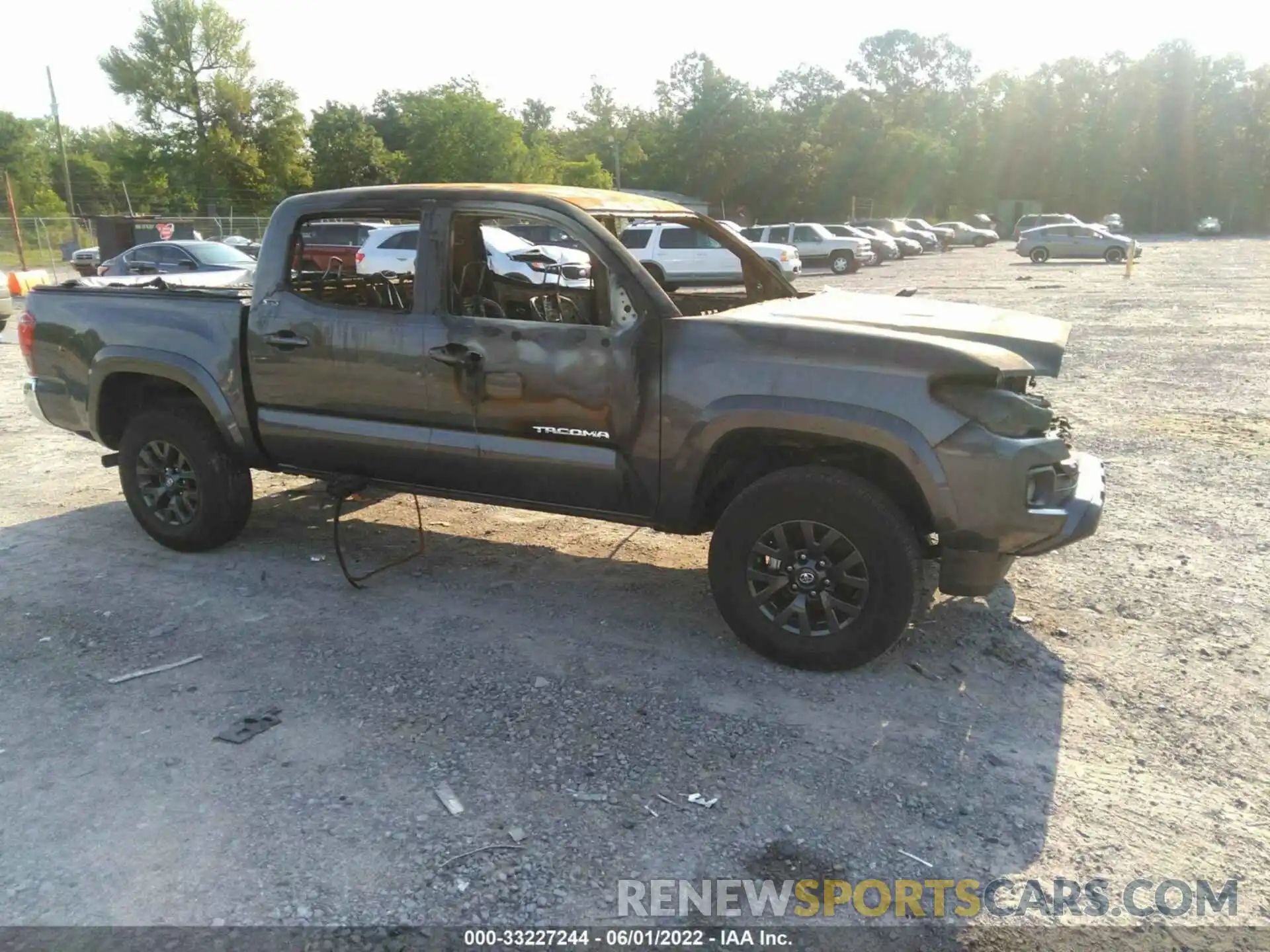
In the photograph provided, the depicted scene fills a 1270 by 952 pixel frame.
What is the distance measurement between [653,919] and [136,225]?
2731cm

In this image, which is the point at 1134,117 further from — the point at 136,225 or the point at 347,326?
the point at 347,326

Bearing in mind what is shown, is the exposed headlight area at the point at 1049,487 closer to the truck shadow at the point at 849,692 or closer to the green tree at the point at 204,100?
the truck shadow at the point at 849,692

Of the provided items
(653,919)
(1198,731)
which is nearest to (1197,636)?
(1198,731)

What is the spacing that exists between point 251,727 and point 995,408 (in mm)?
3120

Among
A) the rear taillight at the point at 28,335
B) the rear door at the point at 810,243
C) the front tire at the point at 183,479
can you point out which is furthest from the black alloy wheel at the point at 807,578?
the rear door at the point at 810,243

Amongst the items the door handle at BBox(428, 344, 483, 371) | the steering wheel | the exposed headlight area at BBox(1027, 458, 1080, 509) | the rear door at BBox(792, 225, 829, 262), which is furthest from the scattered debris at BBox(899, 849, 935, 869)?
the rear door at BBox(792, 225, 829, 262)

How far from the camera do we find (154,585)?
5098 millimetres

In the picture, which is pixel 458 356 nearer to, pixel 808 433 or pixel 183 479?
pixel 808 433

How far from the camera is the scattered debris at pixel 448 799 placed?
10.3 feet

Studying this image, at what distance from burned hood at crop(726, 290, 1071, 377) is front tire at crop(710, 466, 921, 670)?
63 cm

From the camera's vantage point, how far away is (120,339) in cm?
529

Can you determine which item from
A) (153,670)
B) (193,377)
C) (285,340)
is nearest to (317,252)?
(285,340)

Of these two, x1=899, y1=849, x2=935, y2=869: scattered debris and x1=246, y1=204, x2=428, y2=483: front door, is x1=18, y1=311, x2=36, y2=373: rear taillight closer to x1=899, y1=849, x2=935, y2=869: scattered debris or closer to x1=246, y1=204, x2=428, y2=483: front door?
x1=246, y1=204, x2=428, y2=483: front door

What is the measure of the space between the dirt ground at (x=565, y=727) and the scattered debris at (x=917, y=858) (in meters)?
0.03
